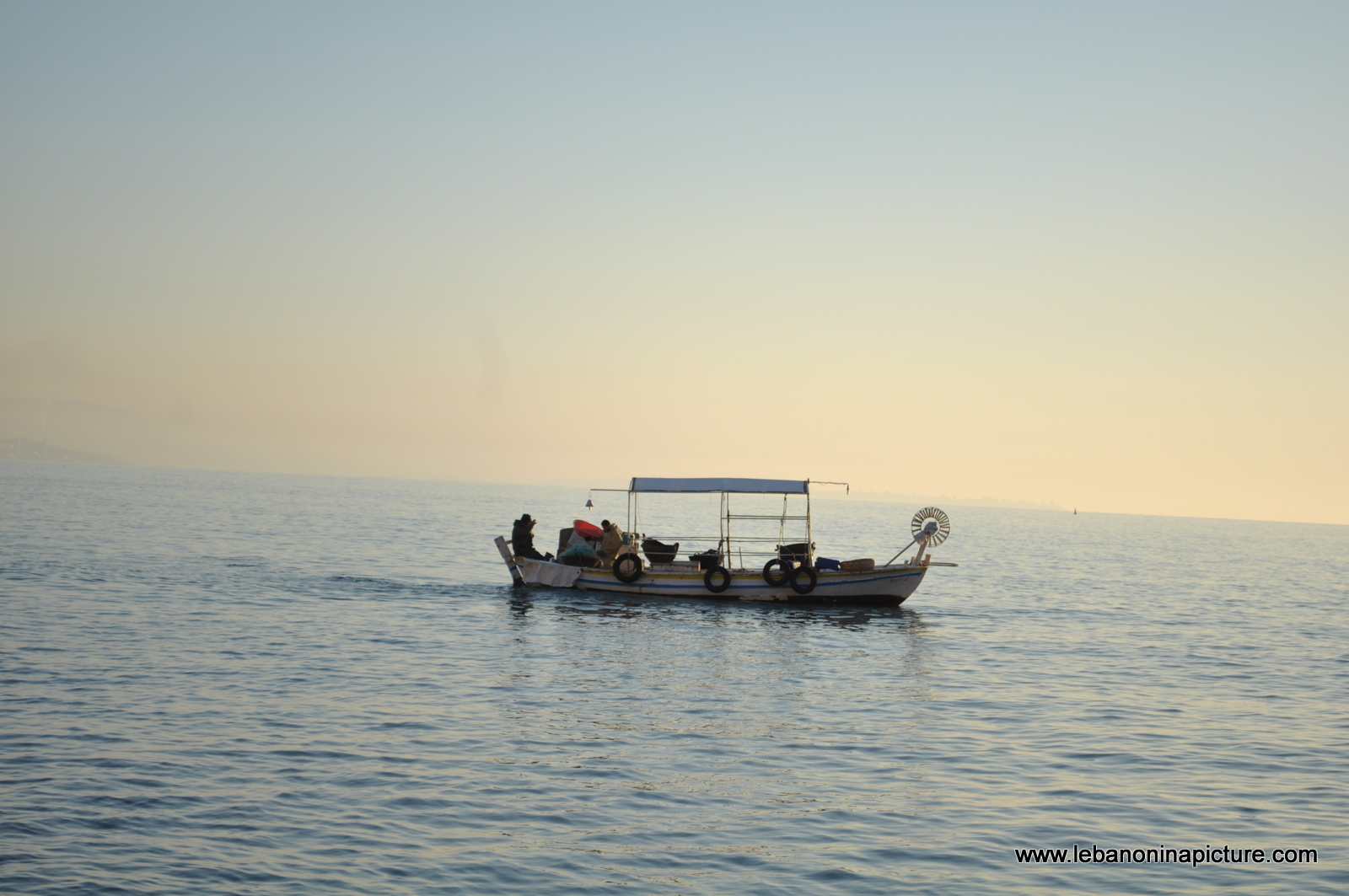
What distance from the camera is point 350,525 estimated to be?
94.2 m

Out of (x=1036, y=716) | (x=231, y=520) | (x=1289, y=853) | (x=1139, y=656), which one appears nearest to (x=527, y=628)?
(x=1036, y=716)

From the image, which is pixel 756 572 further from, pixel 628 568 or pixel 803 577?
pixel 628 568

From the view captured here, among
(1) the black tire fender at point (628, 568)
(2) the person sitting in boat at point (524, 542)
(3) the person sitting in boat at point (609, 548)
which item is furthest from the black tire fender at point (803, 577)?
(2) the person sitting in boat at point (524, 542)

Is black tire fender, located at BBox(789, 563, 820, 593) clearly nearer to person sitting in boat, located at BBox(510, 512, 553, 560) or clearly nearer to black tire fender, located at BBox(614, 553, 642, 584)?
black tire fender, located at BBox(614, 553, 642, 584)

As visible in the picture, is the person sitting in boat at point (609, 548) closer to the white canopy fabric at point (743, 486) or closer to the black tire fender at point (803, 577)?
the white canopy fabric at point (743, 486)

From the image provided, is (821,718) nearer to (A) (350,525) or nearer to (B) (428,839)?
(B) (428,839)

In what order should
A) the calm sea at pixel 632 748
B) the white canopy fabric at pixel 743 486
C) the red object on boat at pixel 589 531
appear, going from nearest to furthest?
the calm sea at pixel 632 748, the white canopy fabric at pixel 743 486, the red object on boat at pixel 589 531

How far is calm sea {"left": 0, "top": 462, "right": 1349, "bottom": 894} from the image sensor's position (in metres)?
11.4

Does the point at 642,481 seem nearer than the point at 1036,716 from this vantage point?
No

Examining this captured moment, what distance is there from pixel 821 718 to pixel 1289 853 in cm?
797

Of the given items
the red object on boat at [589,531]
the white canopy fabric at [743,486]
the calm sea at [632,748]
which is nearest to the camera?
the calm sea at [632,748]

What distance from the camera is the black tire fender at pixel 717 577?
3619cm

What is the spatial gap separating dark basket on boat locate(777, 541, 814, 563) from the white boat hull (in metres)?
0.83

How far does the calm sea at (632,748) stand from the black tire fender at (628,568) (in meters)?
1.00
